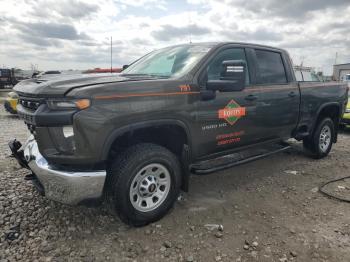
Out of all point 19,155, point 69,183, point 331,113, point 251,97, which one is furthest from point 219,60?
point 331,113

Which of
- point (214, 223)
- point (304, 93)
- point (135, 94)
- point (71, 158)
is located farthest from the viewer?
point (304, 93)

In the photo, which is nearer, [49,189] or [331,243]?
[49,189]

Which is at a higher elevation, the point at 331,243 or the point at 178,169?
the point at 178,169

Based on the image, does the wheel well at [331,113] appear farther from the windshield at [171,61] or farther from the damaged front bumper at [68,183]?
the damaged front bumper at [68,183]

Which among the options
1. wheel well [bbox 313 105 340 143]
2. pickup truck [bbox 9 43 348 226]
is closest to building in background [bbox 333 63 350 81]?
wheel well [bbox 313 105 340 143]

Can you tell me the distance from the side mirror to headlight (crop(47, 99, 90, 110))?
144cm

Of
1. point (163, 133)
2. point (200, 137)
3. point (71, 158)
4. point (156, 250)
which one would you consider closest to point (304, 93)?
point (200, 137)

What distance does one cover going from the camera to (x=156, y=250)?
297 centimetres

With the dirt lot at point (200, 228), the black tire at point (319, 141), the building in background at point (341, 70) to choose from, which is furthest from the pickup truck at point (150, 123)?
the building in background at point (341, 70)

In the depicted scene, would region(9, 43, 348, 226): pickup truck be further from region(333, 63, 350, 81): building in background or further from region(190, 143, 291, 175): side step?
region(333, 63, 350, 81): building in background

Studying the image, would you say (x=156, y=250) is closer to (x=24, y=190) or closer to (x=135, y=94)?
(x=135, y=94)

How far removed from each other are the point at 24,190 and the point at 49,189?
151cm

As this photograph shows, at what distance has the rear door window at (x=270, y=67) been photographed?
452 centimetres

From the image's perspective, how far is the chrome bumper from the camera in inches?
110
